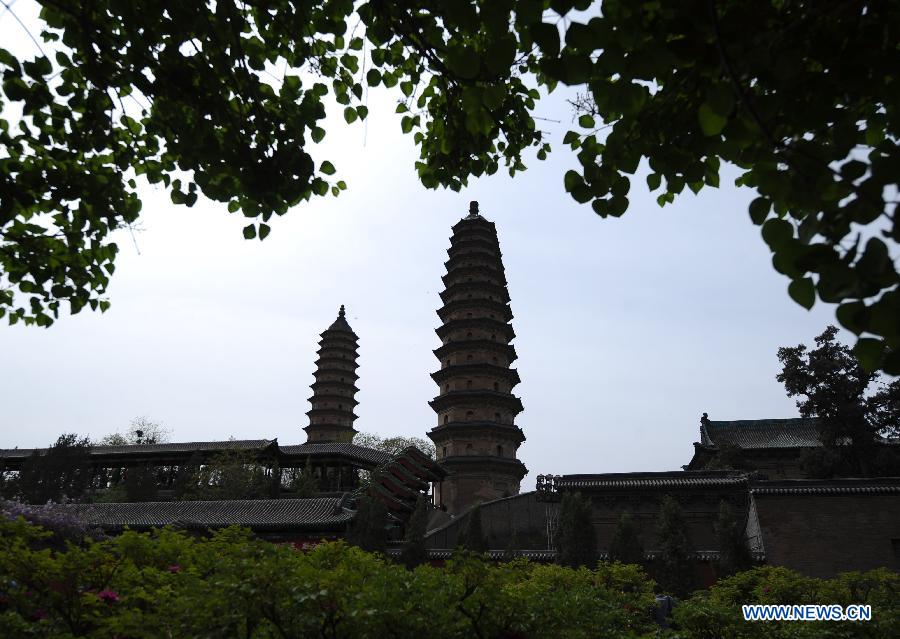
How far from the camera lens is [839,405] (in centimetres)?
2733

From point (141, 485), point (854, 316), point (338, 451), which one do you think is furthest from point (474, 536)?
point (854, 316)

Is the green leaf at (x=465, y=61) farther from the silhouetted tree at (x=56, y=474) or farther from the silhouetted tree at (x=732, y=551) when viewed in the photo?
the silhouetted tree at (x=56, y=474)

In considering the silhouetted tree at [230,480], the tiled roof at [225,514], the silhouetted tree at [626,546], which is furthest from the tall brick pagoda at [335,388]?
the silhouetted tree at [626,546]

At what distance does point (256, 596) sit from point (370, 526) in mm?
18604

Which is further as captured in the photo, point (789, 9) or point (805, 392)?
point (805, 392)

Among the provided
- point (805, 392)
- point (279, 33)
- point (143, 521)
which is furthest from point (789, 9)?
point (805, 392)

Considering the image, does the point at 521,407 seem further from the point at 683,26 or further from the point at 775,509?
the point at 683,26

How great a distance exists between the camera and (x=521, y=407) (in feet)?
108

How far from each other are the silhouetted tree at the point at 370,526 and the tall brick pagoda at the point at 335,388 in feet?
65.5

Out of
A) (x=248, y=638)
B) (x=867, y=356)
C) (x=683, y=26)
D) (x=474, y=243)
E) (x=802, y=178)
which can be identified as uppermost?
(x=474, y=243)

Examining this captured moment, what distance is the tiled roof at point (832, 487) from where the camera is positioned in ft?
64.1

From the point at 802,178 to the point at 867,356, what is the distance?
663 millimetres

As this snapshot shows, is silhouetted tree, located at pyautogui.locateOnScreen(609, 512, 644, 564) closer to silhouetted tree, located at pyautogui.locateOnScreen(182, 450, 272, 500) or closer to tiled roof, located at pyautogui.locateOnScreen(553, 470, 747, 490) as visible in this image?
tiled roof, located at pyautogui.locateOnScreen(553, 470, 747, 490)

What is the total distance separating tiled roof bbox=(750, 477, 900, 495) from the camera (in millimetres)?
19531
